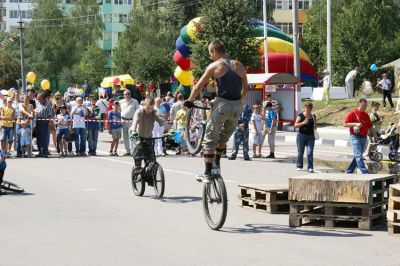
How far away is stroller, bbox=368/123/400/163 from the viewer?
21.5 m

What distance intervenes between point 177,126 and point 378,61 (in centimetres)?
3415

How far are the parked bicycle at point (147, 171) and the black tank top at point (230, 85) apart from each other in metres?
3.78

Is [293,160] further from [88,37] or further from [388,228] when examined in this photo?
[88,37]

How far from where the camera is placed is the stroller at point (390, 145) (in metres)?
21.5

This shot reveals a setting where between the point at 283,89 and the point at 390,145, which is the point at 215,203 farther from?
the point at 283,89

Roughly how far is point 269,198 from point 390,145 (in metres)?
11.2

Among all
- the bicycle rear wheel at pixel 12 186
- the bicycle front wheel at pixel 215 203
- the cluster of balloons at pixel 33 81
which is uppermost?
the cluster of balloons at pixel 33 81

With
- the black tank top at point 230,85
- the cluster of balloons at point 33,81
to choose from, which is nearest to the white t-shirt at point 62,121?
the black tank top at point 230,85

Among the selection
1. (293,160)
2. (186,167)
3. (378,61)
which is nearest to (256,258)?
(186,167)

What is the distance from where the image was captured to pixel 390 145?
882 inches

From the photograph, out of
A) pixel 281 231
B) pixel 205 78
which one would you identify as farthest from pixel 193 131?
pixel 281 231

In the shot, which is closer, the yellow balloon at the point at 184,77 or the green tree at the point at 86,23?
the yellow balloon at the point at 184,77

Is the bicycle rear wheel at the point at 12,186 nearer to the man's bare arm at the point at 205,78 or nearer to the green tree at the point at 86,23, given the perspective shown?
the man's bare arm at the point at 205,78

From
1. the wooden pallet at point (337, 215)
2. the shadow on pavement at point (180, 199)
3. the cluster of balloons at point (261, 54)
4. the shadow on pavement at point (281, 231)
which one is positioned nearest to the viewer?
the shadow on pavement at point (281, 231)
